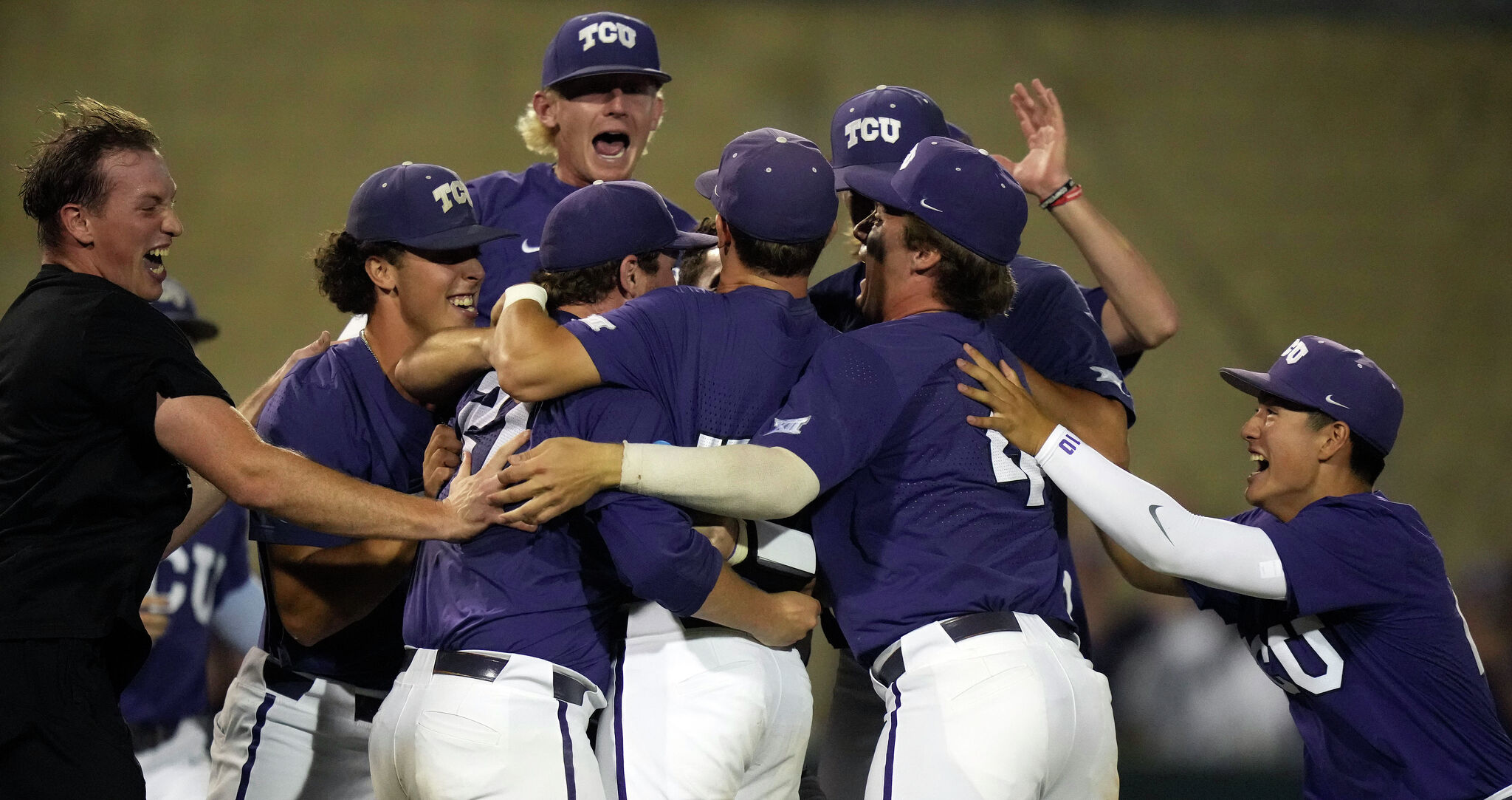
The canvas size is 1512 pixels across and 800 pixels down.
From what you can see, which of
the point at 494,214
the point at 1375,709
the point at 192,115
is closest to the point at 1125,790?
the point at 1375,709

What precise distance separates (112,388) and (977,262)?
1854 mm

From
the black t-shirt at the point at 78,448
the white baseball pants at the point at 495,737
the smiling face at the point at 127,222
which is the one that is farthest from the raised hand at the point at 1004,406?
the smiling face at the point at 127,222

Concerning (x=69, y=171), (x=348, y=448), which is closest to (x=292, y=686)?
(x=348, y=448)

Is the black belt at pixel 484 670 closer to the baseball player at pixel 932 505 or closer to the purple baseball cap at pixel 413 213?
the baseball player at pixel 932 505

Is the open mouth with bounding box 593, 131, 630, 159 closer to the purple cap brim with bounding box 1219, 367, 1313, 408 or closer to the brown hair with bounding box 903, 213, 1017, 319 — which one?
the brown hair with bounding box 903, 213, 1017, 319

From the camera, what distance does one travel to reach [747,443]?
2885 mm

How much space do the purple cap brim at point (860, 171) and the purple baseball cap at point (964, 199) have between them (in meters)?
0.13

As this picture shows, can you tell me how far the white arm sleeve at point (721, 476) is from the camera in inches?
105

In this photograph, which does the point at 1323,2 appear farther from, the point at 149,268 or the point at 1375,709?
the point at 149,268

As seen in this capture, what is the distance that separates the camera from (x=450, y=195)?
3.53 metres

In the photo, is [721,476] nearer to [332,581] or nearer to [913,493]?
[913,493]

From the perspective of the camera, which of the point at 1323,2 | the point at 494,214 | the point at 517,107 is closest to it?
the point at 494,214

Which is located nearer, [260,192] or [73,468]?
[73,468]

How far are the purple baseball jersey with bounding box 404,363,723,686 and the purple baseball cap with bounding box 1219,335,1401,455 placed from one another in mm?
1735
